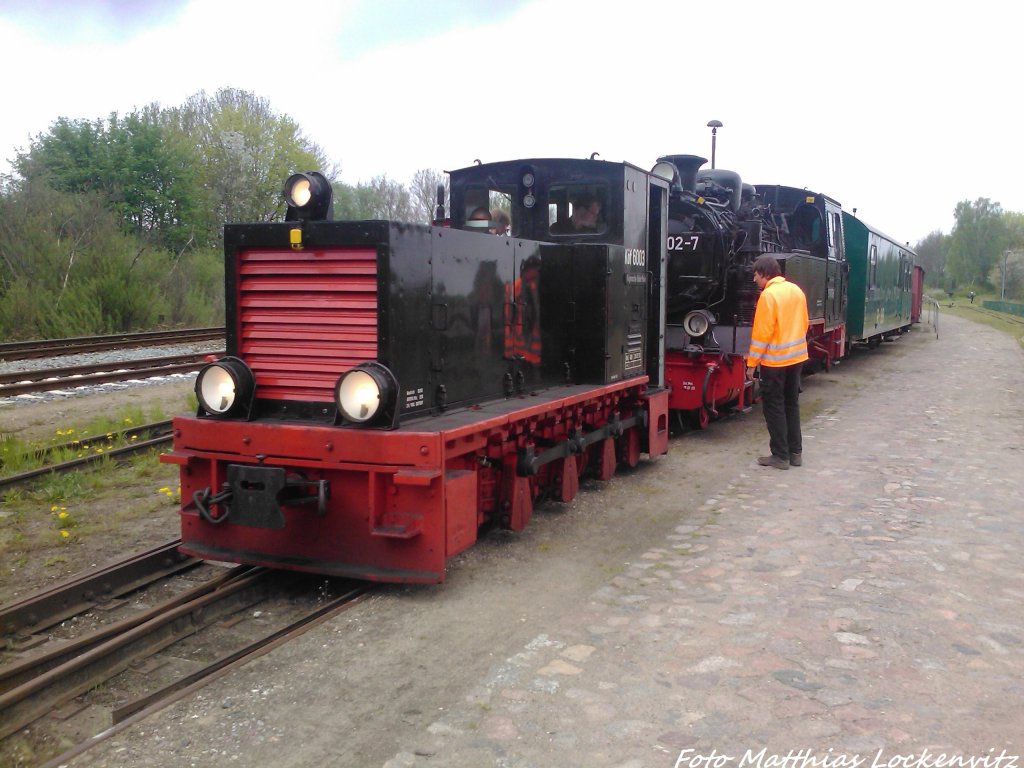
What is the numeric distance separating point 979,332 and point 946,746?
3258 centimetres

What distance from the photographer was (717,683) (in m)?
3.66

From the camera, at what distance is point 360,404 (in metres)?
4.51

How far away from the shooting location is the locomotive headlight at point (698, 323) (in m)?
9.91

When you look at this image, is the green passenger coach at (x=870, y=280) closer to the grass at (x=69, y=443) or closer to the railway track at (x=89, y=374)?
the railway track at (x=89, y=374)

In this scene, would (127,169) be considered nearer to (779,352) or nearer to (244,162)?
(244,162)

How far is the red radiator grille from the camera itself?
4.77 meters

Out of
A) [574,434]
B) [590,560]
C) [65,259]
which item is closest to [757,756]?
[590,560]

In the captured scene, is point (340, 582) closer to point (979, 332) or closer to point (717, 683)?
point (717, 683)

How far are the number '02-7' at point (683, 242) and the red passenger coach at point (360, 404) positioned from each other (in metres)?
4.59

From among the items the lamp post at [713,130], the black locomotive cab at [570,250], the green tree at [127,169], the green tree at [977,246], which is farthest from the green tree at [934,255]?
the black locomotive cab at [570,250]

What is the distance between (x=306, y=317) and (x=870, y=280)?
51.0 feet

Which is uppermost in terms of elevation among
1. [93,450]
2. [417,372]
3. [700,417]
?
[417,372]

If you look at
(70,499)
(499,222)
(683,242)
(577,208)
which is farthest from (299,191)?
(683,242)

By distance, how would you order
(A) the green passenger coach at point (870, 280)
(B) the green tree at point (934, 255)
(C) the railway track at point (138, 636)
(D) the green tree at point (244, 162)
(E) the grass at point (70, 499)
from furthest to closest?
(B) the green tree at point (934, 255)
(D) the green tree at point (244, 162)
(A) the green passenger coach at point (870, 280)
(E) the grass at point (70, 499)
(C) the railway track at point (138, 636)
